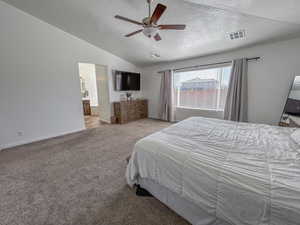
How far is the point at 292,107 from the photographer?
2537 mm

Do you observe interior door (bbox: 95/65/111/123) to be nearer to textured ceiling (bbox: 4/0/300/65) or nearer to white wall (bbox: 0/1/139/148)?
white wall (bbox: 0/1/139/148)

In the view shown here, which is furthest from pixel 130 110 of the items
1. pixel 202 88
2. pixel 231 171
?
pixel 231 171

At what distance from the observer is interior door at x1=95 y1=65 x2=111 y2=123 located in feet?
15.0

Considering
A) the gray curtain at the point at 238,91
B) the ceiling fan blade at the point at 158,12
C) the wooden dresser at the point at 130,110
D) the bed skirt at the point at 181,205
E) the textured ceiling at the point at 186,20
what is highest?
the textured ceiling at the point at 186,20

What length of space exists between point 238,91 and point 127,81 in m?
A: 3.66

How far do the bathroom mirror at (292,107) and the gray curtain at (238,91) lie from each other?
729mm

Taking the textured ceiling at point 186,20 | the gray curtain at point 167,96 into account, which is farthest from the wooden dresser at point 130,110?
the textured ceiling at point 186,20

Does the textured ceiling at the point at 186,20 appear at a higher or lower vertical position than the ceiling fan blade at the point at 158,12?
higher

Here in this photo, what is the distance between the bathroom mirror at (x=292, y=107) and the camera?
7.97 ft

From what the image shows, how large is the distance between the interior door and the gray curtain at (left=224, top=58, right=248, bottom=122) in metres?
3.93

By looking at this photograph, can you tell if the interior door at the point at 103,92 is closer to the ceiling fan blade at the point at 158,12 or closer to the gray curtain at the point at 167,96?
the gray curtain at the point at 167,96

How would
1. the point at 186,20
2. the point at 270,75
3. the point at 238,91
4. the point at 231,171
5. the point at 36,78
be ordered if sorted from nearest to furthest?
the point at 231,171 → the point at 186,20 → the point at 270,75 → the point at 36,78 → the point at 238,91

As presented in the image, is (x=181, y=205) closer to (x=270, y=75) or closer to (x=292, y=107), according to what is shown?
(x=292, y=107)

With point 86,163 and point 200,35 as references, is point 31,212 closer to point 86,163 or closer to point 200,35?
point 86,163
